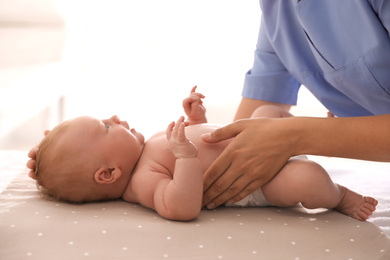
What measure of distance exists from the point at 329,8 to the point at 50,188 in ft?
2.47

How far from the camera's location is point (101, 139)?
3.70 ft

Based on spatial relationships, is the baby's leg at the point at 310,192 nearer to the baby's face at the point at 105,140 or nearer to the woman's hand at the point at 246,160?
the woman's hand at the point at 246,160

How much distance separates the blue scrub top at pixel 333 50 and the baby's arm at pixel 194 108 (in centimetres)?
29

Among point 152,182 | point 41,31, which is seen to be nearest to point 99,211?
point 152,182

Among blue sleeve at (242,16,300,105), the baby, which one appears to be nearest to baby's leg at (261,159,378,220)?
the baby

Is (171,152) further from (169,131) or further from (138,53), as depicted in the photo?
(138,53)

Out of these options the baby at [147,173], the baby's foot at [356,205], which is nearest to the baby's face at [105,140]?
the baby at [147,173]

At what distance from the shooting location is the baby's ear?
1101 mm

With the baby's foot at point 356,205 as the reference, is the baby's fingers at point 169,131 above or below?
above

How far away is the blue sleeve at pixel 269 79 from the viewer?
1544mm

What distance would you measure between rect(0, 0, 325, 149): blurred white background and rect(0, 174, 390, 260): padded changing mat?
5.14 ft

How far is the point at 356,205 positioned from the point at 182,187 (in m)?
0.41

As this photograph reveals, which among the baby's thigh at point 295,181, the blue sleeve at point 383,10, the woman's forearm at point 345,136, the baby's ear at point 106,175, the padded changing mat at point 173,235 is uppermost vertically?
the blue sleeve at point 383,10

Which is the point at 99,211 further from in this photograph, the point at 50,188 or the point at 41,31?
the point at 41,31
